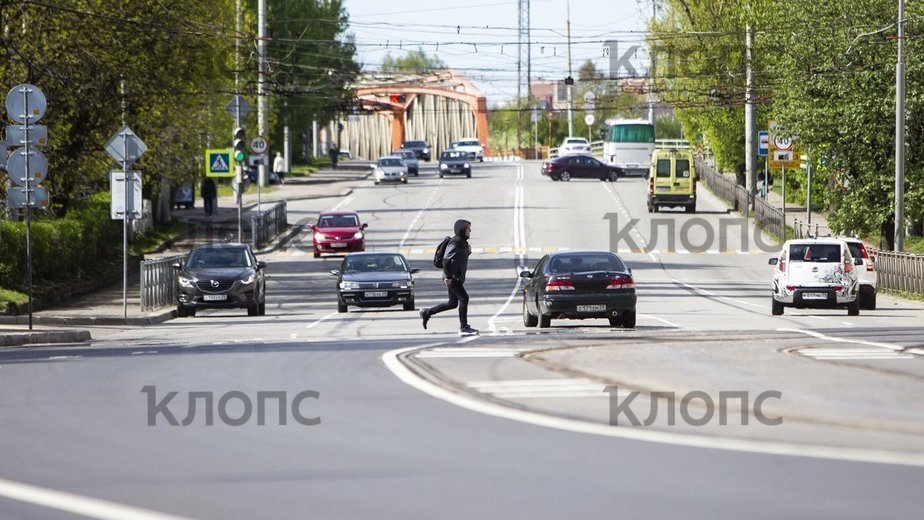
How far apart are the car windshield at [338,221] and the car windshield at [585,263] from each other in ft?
97.3

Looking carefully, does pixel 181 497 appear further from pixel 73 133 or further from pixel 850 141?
pixel 850 141

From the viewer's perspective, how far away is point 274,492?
29.0ft

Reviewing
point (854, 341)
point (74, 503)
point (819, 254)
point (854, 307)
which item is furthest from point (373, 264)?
point (74, 503)

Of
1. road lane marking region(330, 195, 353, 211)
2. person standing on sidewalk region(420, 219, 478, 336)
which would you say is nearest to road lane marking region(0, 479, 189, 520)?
person standing on sidewalk region(420, 219, 478, 336)

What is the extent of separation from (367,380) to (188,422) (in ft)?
11.1

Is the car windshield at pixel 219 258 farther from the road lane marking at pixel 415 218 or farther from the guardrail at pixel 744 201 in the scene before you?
the guardrail at pixel 744 201

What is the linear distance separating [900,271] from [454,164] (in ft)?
198

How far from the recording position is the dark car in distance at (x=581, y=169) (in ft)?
310

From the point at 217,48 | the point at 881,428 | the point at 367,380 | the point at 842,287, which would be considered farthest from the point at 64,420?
the point at 217,48

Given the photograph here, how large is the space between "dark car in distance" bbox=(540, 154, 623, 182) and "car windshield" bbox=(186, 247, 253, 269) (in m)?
60.2

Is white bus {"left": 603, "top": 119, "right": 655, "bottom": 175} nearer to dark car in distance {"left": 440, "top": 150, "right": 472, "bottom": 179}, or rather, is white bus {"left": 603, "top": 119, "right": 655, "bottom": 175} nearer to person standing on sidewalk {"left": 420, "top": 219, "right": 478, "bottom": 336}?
dark car in distance {"left": 440, "top": 150, "right": 472, "bottom": 179}

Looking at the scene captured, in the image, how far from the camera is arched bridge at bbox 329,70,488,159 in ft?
499

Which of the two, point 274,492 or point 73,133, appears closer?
point 274,492

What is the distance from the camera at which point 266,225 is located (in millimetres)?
62656
